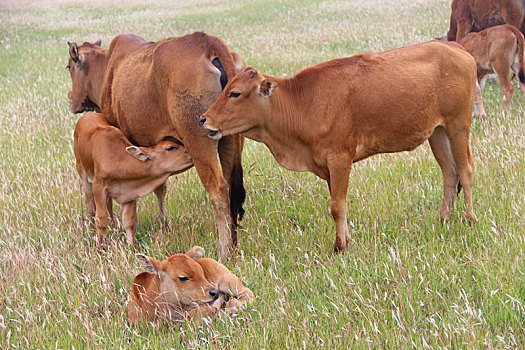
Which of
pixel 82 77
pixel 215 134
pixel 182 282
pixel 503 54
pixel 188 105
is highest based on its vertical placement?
pixel 188 105

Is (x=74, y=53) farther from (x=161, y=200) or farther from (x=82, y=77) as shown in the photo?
(x=161, y=200)

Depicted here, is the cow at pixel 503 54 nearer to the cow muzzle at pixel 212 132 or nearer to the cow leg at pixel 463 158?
the cow leg at pixel 463 158

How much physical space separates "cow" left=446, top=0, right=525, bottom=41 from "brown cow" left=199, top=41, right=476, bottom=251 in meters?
6.16

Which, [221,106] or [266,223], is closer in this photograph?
[221,106]

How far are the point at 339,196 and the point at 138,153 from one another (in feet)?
6.84

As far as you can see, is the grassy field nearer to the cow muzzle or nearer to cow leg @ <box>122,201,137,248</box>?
cow leg @ <box>122,201,137,248</box>

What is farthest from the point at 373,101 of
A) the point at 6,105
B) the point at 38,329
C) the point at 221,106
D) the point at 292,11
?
the point at 292,11

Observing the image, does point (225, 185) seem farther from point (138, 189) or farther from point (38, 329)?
point (38, 329)

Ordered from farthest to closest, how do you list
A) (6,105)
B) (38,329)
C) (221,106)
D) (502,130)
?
(6,105), (502,130), (221,106), (38,329)

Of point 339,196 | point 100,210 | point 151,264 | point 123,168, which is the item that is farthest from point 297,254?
point 100,210

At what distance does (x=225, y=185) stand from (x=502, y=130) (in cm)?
441

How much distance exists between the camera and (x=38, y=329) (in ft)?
15.5

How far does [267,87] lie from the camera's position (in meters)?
5.65

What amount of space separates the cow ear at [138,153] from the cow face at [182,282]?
1600mm
